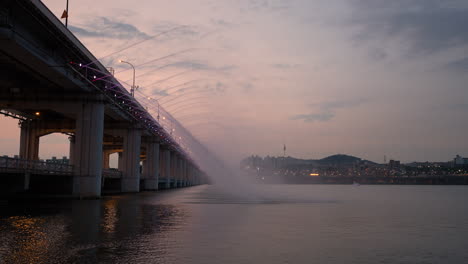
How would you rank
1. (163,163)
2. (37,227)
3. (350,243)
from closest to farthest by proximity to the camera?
→ (350,243), (37,227), (163,163)

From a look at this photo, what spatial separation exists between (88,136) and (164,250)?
3863cm

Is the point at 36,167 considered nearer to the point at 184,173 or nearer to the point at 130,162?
the point at 130,162

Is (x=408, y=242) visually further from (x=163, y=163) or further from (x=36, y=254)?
(x=163, y=163)

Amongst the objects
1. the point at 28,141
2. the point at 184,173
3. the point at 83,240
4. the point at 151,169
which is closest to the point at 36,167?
the point at 28,141

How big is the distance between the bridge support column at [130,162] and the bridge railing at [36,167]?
24889 millimetres

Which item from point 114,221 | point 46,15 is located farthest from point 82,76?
point 114,221

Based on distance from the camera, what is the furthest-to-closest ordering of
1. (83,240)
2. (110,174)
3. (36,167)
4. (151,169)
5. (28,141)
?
(151,169) → (28,141) → (110,174) → (36,167) → (83,240)

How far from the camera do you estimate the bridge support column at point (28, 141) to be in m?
76.4

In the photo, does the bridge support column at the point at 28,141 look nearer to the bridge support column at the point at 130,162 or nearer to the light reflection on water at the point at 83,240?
the bridge support column at the point at 130,162

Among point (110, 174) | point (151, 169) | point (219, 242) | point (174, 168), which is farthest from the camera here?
point (174, 168)

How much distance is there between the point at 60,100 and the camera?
2104 inches

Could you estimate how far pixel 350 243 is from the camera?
69.2ft

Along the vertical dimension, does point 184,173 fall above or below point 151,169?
above

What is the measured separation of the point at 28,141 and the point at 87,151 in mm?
28851
